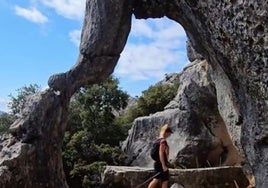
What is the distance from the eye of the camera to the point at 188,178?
11.1 meters

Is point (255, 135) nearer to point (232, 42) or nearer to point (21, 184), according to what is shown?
point (232, 42)

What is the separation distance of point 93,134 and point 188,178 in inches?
268

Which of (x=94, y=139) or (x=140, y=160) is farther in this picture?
(x=94, y=139)

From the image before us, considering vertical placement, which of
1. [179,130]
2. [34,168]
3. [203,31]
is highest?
[179,130]

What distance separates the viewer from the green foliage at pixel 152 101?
2000 centimetres

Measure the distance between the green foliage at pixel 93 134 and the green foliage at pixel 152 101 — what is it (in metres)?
0.56

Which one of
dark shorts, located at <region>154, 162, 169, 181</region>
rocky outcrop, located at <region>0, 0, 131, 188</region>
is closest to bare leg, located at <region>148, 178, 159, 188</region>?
dark shorts, located at <region>154, 162, 169, 181</region>

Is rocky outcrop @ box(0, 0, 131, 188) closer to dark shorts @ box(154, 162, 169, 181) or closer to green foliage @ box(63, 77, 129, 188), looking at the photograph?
dark shorts @ box(154, 162, 169, 181)

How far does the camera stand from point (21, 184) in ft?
23.5

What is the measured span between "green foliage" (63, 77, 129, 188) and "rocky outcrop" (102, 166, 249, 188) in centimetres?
216

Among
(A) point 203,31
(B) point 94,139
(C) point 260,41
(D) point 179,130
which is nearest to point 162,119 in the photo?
(D) point 179,130

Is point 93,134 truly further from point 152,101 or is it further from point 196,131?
point 196,131

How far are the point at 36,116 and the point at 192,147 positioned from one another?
287 inches

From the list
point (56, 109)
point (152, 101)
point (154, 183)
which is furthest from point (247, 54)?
point (152, 101)
